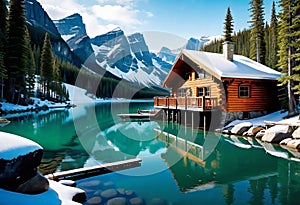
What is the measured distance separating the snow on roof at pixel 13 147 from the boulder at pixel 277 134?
11833 millimetres

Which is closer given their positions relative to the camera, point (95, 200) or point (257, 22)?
point (95, 200)

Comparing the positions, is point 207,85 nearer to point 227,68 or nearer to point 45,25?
point 227,68

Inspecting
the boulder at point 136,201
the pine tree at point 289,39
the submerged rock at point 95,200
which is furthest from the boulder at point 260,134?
the submerged rock at point 95,200

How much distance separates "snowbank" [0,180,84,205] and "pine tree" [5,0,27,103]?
Result: 97.4 feet

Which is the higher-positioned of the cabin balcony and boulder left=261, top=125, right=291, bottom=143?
the cabin balcony

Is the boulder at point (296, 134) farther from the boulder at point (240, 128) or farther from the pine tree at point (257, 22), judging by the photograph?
the pine tree at point (257, 22)

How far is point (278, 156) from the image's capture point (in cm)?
1005

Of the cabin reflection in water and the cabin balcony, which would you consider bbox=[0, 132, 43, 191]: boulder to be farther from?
the cabin balcony

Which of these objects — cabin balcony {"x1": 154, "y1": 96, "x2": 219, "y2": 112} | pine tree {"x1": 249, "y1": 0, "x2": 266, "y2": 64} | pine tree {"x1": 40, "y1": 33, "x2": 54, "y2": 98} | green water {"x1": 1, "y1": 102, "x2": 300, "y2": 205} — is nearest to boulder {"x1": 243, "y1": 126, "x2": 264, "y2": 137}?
green water {"x1": 1, "y1": 102, "x2": 300, "y2": 205}

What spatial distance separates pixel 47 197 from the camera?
15.7 ft

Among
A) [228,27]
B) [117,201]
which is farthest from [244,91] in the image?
[228,27]

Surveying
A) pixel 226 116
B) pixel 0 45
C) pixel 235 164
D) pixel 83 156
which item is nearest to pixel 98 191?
pixel 83 156

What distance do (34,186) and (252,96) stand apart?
52.4 ft

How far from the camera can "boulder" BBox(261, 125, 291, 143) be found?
490 inches
